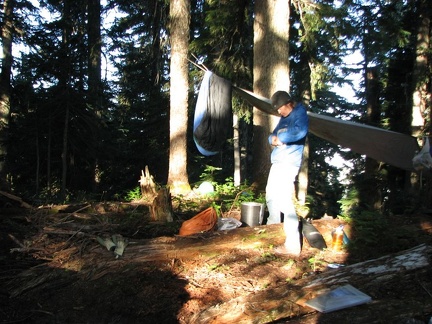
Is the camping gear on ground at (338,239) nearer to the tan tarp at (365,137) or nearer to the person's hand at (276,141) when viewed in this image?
the person's hand at (276,141)

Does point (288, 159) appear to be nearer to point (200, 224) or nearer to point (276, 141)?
point (276, 141)

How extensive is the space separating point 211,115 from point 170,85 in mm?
2961

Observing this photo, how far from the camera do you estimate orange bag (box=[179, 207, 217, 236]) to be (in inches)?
172

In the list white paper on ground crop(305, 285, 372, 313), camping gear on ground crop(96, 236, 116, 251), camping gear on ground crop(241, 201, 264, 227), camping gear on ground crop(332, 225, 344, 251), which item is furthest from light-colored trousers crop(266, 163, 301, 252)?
camping gear on ground crop(96, 236, 116, 251)

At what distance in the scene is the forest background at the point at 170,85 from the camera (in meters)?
7.73

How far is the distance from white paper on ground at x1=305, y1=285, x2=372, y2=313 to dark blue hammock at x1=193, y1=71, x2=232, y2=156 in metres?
3.38

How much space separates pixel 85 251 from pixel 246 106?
629 centimetres

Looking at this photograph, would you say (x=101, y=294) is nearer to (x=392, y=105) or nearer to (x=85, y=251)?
(x=85, y=251)

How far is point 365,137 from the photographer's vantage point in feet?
18.7

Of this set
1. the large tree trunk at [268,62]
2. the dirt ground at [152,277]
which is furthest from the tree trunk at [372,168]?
the dirt ground at [152,277]

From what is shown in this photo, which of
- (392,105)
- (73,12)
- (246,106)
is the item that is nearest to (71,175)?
(246,106)

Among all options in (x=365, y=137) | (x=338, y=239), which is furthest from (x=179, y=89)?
(x=338, y=239)

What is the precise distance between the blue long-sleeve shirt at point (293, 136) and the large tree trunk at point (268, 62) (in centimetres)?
288

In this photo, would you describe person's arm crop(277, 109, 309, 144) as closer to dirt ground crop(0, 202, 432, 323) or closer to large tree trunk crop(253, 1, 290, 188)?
dirt ground crop(0, 202, 432, 323)
